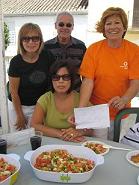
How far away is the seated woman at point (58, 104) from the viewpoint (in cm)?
222

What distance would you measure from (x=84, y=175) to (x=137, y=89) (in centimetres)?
119

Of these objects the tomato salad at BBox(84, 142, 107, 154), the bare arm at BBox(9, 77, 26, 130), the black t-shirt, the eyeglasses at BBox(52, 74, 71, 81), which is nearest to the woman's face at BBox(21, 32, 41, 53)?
the black t-shirt

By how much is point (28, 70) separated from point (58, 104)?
0.48 meters

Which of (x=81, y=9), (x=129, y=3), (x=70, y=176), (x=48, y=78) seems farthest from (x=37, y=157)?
(x=81, y=9)

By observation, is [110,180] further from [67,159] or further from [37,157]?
[37,157]

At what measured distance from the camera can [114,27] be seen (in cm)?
231

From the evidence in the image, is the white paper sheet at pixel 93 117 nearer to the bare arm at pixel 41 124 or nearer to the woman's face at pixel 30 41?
the bare arm at pixel 41 124

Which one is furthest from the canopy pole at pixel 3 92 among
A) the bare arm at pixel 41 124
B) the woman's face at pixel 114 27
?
the woman's face at pixel 114 27

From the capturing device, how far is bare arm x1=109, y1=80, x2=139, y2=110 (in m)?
2.32

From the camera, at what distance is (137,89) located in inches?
96.3

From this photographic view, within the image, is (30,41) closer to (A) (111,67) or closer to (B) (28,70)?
(B) (28,70)

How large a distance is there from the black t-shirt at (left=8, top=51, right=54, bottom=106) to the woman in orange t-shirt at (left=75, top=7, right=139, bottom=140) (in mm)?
362

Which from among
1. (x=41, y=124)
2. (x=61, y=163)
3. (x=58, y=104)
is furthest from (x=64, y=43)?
(x=61, y=163)

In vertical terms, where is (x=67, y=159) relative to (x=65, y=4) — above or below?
below
